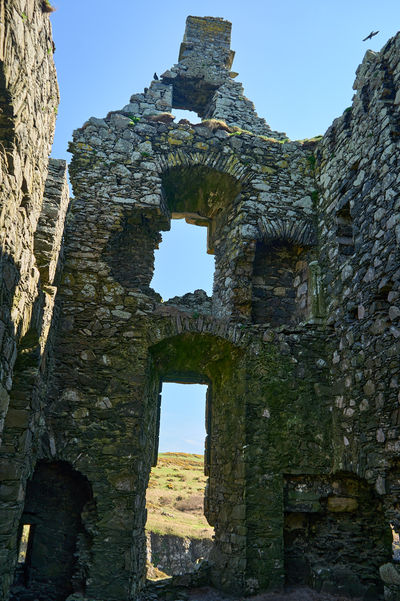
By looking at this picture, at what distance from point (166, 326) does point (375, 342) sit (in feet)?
9.80

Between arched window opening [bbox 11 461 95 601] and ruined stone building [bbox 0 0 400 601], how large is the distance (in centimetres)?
2

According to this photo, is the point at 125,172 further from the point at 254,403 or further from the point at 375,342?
the point at 375,342

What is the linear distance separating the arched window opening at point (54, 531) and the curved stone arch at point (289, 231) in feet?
15.7

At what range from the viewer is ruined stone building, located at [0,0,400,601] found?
5.23 metres

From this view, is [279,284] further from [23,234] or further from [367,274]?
[23,234]

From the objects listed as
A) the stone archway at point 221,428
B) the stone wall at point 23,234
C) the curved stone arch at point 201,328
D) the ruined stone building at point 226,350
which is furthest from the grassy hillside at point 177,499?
the stone wall at point 23,234

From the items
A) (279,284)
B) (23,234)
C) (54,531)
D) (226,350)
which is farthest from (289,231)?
(54,531)

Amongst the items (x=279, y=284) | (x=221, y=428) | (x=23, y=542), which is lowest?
(x=23, y=542)

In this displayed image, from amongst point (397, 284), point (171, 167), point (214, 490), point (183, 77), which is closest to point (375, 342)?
point (397, 284)

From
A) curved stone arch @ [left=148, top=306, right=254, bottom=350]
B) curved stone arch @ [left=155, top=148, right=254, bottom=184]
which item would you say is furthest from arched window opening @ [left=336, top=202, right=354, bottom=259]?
curved stone arch @ [left=148, top=306, right=254, bottom=350]

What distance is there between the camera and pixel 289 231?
7586 millimetres

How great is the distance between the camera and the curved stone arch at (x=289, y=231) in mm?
7516

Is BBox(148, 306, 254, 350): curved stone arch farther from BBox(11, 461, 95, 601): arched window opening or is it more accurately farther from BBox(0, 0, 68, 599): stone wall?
BBox(11, 461, 95, 601): arched window opening

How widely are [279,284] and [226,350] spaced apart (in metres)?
1.58
